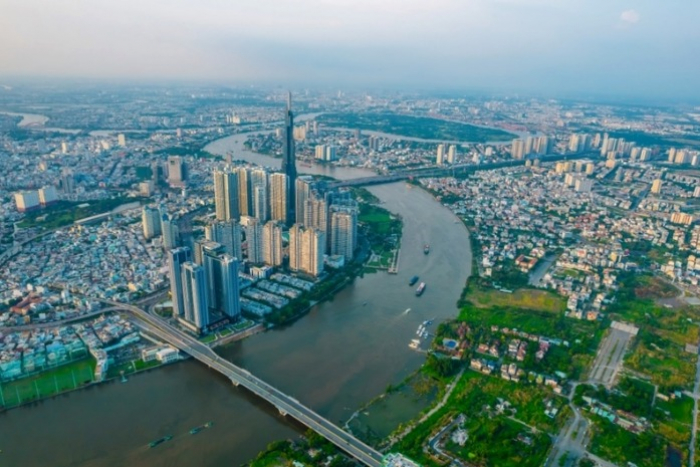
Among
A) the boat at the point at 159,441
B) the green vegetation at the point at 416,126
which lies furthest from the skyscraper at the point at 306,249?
the green vegetation at the point at 416,126

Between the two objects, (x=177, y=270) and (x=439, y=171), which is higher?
(x=177, y=270)

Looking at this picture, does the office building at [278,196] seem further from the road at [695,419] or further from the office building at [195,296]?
the road at [695,419]

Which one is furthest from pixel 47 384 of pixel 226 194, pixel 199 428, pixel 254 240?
pixel 226 194

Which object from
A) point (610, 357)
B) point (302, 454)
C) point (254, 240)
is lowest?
point (302, 454)

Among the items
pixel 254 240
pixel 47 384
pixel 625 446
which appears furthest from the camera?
pixel 254 240

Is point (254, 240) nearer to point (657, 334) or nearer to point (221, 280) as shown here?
point (221, 280)

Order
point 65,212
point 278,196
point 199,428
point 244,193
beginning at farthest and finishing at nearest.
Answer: point 65,212
point 244,193
point 278,196
point 199,428

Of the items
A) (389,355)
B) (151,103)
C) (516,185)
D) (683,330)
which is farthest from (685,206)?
(151,103)
